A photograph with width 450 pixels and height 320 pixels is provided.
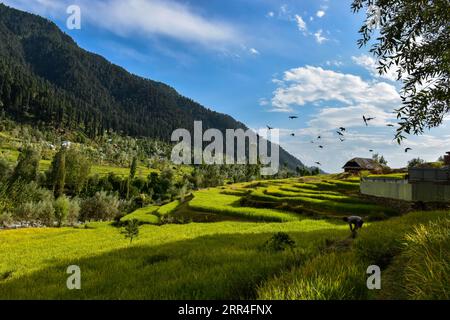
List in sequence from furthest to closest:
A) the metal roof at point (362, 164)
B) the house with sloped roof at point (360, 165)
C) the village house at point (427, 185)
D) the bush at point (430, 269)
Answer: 1. the metal roof at point (362, 164)
2. the house with sloped roof at point (360, 165)
3. the village house at point (427, 185)
4. the bush at point (430, 269)

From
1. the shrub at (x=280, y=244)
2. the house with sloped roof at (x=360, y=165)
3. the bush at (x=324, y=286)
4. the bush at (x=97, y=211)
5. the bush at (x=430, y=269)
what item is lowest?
the bush at (x=97, y=211)

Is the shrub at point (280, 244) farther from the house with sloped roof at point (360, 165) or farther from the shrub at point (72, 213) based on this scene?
the house with sloped roof at point (360, 165)

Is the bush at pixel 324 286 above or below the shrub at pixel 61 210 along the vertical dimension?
above

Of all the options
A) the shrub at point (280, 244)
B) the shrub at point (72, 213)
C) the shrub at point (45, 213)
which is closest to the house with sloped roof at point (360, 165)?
the shrub at point (72, 213)

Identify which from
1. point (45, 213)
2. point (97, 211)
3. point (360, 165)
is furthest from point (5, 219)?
point (360, 165)

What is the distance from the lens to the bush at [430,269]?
6324 millimetres

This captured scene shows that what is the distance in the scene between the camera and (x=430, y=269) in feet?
22.0

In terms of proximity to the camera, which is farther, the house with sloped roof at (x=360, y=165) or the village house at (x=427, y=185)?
the house with sloped roof at (x=360, y=165)

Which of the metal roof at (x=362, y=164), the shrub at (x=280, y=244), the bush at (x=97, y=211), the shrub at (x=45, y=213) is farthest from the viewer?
the metal roof at (x=362, y=164)

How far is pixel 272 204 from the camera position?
55625mm

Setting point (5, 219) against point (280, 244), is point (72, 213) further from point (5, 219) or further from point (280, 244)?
point (280, 244)
